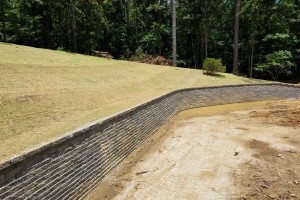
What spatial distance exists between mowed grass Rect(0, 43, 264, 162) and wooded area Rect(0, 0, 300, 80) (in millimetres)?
13183

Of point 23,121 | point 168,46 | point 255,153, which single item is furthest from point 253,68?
point 23,121

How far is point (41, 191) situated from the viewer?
5453 millimetres

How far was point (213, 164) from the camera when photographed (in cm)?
907

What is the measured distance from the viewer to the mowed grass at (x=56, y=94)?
25.9 feet

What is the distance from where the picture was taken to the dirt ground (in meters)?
7.37

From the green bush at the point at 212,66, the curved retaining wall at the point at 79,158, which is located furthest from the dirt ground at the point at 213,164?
the green bush at the point at 212,66

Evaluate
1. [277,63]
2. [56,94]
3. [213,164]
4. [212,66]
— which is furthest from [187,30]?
[213,164]

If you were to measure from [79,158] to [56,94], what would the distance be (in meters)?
5.66

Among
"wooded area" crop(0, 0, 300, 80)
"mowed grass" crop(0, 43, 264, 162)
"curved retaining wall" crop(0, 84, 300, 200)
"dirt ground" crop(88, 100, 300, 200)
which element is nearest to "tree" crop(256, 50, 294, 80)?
"wooded area" crop(0, 0, 300, 80)

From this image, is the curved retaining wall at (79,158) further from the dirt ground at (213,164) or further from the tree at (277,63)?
the tree at (277,63)

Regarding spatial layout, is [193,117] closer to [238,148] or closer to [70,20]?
[238,148]

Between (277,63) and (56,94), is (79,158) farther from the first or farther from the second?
(277,63)

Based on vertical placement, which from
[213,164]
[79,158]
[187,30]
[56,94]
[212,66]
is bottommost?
[213,164]

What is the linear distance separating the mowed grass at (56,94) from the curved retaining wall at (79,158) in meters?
0.40
